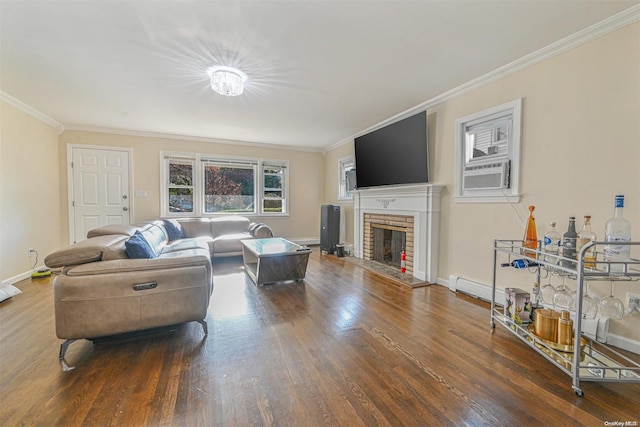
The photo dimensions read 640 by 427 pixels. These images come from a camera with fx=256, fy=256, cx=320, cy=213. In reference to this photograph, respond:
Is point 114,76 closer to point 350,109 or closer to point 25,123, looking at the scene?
point 25,123

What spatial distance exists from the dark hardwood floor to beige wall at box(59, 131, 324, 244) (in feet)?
9.32

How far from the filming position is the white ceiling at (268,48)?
173 cm

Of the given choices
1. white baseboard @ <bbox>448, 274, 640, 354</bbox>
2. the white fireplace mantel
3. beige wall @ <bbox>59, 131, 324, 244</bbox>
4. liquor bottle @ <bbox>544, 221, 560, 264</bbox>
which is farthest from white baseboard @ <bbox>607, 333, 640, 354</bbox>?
beige wall @ <bbox>59, 131, 324, 244</bbox>

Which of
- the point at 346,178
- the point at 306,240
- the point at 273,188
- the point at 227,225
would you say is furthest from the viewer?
the point at 306,240

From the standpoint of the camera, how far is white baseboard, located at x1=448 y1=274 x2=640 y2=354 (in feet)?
5.89

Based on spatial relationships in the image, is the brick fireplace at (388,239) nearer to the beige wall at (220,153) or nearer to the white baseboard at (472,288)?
the white baseboard at (472,288)

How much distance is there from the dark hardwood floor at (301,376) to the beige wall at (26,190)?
140 centimetres

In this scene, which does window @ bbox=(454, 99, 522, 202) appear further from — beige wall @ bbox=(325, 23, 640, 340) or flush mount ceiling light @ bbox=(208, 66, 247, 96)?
flush mount ceiling light @ bbox=(208, 66, 247, 96)

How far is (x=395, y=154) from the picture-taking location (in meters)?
3.75

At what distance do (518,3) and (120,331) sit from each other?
11.4 feet

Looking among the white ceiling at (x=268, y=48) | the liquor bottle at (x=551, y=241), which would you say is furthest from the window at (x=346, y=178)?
the liquor bottle at (x=551, y=241)

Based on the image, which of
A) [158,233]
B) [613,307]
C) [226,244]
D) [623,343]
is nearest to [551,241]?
[613,307]

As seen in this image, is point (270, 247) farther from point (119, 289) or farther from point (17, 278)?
point (17, 278)

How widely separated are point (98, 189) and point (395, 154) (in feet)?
16.9
